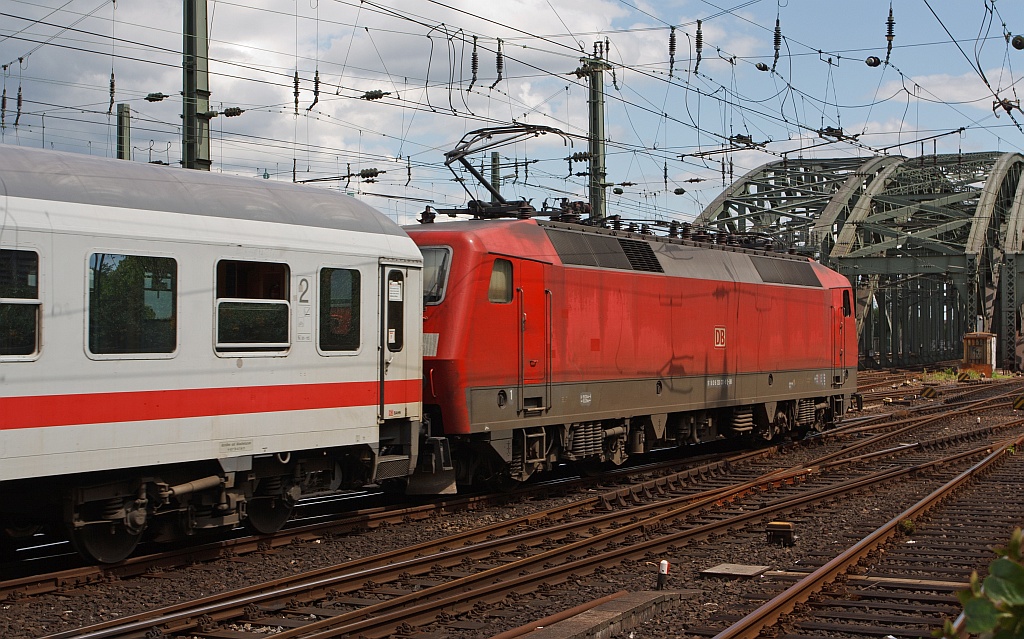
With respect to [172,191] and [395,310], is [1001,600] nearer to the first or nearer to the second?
[172,191]

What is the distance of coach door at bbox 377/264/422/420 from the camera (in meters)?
12.1

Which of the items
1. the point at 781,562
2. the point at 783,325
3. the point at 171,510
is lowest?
the point at 781,562

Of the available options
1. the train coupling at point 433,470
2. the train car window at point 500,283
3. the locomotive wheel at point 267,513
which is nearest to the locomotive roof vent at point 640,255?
the train car window at point 500,283

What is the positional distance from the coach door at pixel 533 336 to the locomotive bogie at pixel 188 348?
7.23ft

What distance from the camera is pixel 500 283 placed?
1409cm

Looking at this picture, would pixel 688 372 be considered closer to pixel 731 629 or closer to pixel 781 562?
pixel 781 562

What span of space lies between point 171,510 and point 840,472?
12492 millimetres

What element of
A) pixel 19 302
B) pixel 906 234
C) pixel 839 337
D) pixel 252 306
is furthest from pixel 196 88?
pixel 906 234

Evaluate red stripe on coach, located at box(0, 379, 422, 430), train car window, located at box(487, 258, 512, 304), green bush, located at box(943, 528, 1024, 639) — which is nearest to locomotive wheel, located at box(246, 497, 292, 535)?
red stripe on coach, located at box(0, 379, 422, 430)

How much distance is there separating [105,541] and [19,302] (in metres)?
2.59

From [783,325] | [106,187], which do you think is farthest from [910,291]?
[106,187]

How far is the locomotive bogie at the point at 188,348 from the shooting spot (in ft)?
29.2

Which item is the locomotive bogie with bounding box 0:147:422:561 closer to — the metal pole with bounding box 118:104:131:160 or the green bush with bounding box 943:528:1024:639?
the green bush with bounding box 943:528:1024:639

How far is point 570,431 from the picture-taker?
51.4 feet
